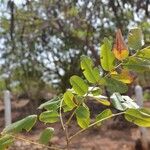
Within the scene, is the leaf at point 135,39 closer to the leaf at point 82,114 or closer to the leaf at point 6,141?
the leaf at point 82,114

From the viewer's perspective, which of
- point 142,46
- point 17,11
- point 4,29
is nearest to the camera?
point 142,46

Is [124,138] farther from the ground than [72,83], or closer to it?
closer to it

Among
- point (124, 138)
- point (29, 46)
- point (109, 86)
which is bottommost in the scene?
point (124, 138)

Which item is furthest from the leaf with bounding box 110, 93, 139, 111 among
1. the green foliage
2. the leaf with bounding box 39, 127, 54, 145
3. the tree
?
the tree

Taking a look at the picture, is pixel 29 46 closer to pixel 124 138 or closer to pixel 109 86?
pixel 124 138

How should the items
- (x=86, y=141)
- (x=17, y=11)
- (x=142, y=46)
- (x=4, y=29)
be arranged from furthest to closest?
(x=4, y=29) → (x=17, y=11) → (x=86, y=141) → (x=142, y=46)

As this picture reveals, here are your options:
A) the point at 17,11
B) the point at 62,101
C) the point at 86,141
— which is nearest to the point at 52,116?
the point at 62,101
